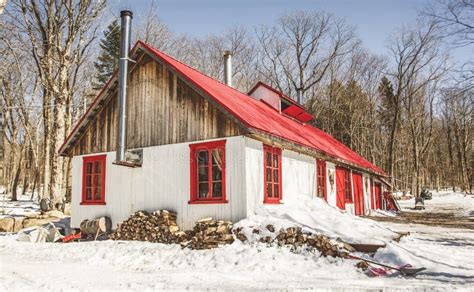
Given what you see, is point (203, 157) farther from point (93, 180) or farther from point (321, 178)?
point (321, 178)

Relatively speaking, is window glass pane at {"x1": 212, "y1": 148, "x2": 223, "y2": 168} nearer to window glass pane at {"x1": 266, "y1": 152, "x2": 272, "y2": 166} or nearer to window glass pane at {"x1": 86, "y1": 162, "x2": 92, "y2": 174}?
window glass pane at {"x1": 266, "y1": 152, "x2": 272, "y2": 166}

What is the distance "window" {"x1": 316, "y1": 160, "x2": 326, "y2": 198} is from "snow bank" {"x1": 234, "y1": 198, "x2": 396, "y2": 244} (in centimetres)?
337

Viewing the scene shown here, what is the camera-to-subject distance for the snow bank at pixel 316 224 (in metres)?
Answer: 9.35

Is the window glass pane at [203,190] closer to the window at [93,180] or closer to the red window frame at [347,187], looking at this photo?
the window at [93,180]

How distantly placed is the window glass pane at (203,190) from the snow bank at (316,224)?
176cm

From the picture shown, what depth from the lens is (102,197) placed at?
13500 mm

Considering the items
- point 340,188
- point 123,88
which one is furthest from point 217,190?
point 340,188

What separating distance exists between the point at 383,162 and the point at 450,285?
41.8 m

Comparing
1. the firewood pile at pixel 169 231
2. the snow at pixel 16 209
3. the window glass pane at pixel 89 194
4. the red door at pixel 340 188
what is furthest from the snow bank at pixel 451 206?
the snow at pixel 16 209

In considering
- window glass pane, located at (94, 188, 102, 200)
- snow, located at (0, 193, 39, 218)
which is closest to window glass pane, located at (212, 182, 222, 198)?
window glass pane, located at (94, 188, 102, 200)

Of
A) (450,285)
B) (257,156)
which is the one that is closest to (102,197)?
(257,156)

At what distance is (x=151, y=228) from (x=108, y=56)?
27.4 m

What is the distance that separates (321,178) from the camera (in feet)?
52.1

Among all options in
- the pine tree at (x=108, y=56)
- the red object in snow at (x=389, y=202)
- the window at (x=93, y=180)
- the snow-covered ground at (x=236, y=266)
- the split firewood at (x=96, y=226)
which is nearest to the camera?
the snow-covered ground at (x=236, y=266)
